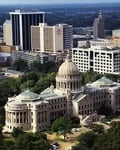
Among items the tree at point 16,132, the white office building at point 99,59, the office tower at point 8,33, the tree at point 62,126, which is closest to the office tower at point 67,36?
the office tower at point 8,33

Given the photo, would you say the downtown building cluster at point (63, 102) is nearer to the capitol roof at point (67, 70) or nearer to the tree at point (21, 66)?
the capitol roof at point (67, 70)

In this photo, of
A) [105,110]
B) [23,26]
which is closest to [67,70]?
[105,110]

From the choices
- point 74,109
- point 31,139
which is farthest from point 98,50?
point 31,139

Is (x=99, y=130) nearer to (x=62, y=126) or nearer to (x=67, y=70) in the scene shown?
(x=62, y=126)

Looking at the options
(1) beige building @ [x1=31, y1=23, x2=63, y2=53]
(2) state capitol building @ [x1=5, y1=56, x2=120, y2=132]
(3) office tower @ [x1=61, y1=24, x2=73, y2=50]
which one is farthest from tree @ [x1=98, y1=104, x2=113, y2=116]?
(3) office tower @ [x1=61, y1=24, x2=73, y2=50]

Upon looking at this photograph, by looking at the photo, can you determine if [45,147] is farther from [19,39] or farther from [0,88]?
[19,39]

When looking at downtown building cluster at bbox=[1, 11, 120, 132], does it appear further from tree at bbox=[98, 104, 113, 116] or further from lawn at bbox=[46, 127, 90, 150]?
lawn at bbox=[46, 127, 90, 150]
